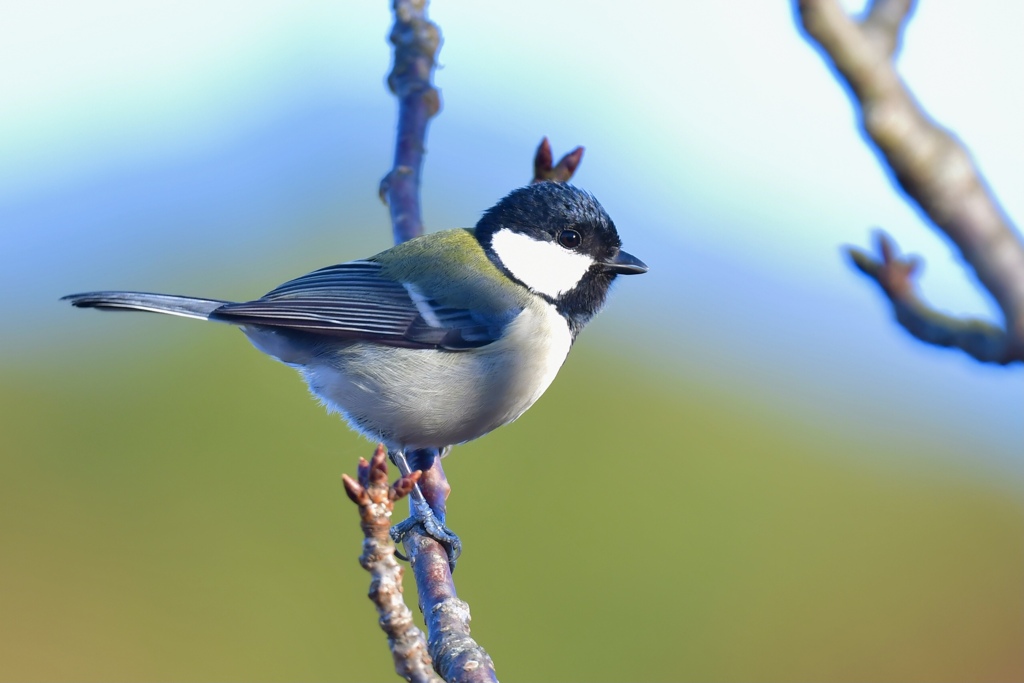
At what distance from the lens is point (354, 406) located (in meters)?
2.96

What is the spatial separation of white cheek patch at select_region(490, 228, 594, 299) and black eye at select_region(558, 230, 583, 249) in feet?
0.06

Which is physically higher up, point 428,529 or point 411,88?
point 411,88

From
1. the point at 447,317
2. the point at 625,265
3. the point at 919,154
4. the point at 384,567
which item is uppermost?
the point at 625,265

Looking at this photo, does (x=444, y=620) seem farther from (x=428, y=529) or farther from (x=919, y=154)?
Result: (x=919, y=154)

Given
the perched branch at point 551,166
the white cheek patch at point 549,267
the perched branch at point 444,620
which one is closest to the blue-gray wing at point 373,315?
the white cheek patch at point 549,267

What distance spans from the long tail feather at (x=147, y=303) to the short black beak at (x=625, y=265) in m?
1.27

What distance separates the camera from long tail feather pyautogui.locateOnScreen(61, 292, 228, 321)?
256 cm

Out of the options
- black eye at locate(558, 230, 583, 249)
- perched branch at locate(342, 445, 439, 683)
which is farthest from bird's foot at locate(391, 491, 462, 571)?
black eye at locate(558, 230, 583, 249)

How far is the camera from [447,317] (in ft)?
9.86

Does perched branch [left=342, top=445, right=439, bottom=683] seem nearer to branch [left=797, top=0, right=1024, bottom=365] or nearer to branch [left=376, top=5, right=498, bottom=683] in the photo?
branch [left=797, top=0, right=1024, bottom=365]

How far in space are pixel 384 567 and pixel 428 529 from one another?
3.00ft

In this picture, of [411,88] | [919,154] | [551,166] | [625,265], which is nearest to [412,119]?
[411,88]

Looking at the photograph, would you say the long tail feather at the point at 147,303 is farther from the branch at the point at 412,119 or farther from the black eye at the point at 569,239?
the black eye at the point at 569,239

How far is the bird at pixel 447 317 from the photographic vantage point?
9.38 ft
